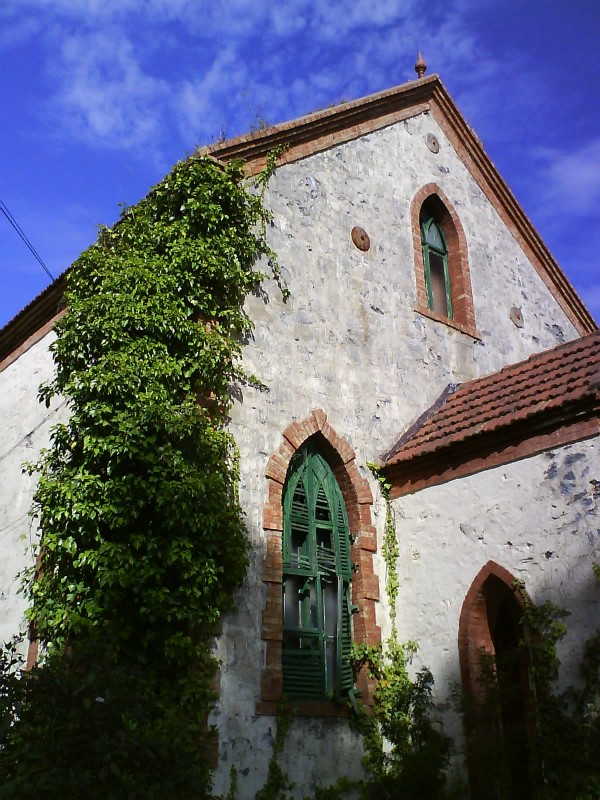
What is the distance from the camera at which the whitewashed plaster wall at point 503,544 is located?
330 inches

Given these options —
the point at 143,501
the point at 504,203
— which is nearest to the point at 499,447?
the point at 143,501

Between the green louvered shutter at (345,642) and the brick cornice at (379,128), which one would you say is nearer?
the green louvered shutter at (345,642)

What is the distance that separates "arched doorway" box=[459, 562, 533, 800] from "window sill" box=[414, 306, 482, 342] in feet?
14.4

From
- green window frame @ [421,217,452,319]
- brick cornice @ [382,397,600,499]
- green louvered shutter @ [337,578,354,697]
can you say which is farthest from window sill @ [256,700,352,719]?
green window frame @ [421,217,452,319]

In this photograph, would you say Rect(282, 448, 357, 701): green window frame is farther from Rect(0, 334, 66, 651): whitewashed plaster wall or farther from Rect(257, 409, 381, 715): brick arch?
Rect(0, 334, 66, 651): whitewashed plaster wall

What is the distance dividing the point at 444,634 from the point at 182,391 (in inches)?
159

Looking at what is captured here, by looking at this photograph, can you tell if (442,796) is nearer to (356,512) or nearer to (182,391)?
(356,512)

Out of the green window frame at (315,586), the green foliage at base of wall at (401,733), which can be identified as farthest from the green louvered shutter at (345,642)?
the green foliage at base of wall at (401,733)

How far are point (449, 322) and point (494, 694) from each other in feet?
19.3

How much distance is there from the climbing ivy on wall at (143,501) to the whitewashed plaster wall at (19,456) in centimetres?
134

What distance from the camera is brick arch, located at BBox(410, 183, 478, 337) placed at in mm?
12672

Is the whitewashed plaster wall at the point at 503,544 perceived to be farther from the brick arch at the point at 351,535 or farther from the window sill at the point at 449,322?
the window sill at the point at 449,322

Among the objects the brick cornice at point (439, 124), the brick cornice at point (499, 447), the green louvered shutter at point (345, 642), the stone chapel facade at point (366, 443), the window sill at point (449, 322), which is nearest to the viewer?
the stone chapel facade at point (366, 443)

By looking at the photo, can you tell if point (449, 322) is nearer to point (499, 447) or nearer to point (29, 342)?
point (499, 447)
